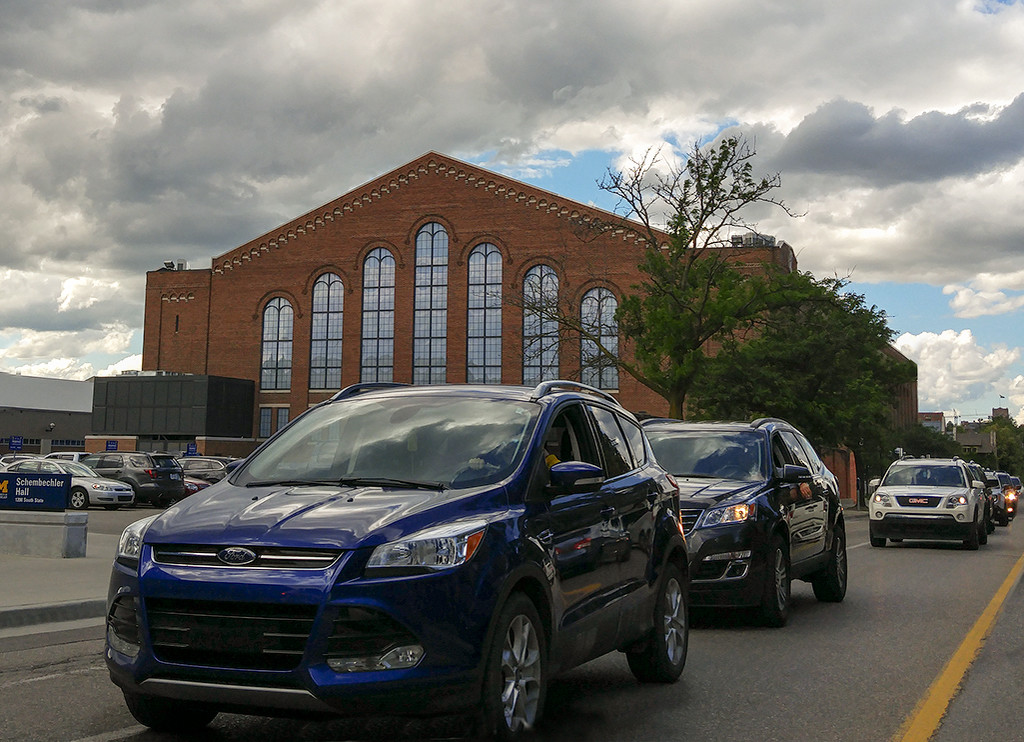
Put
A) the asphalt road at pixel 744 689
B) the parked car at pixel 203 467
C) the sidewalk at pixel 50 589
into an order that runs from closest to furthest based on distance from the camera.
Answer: the asphalt road at pixel 744 689 → the sidewalk at pixel 50 589 → the parked car at pixel 203 467

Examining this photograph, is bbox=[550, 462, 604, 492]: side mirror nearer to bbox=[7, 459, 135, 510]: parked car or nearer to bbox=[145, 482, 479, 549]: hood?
bbox=[145, 482, 479, 549]: hood

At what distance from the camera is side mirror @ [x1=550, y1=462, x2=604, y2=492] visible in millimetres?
5355

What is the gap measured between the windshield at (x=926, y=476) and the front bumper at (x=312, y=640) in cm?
1916

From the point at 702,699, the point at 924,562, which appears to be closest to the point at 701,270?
Answer: the point at 924,562

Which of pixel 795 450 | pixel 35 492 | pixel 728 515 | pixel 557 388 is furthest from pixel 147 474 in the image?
pixel 557 388

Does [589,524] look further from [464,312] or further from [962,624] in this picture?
[464,312]

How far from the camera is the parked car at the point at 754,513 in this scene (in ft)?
30.6

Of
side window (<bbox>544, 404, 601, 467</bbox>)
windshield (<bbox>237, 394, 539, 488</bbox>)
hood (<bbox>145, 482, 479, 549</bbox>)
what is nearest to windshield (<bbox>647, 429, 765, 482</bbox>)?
side window (<bbox>544, 404, 601, 467</bbox>)

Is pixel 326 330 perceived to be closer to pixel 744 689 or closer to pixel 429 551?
pixel 744 689

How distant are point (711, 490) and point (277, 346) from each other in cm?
6109

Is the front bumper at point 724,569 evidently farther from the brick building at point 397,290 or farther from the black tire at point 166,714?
the brick building at point 397,290

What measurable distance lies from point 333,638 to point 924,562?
50.4 ft

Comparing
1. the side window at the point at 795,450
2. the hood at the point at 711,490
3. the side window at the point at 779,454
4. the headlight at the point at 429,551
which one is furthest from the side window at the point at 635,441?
the side window at the point at 795,450

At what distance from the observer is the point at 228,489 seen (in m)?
5.46
